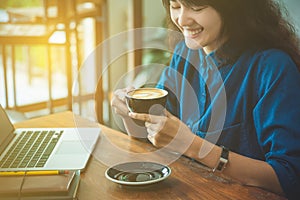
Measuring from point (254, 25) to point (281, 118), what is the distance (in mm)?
357

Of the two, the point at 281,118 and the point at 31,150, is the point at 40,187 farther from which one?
the point at 281,118

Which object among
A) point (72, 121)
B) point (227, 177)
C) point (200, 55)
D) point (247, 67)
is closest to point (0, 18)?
point (72, 121)

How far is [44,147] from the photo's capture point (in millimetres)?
1268

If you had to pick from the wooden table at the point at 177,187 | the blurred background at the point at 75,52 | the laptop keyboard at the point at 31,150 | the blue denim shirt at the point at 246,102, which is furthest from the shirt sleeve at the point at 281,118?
the blurred background at the point at 75,52

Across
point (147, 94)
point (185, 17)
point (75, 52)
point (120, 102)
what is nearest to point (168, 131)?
point (147, 94)

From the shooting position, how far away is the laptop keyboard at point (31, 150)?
3.75ft

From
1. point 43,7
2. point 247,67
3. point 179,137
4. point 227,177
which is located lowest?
point 227,177

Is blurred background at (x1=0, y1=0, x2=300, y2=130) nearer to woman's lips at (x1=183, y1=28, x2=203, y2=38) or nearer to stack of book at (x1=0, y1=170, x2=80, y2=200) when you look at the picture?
woman's lips at (x1=183, y1=28, x2=203, y2=38)

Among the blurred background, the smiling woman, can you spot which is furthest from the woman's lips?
the blurred background

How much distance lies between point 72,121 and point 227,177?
70 centimetres

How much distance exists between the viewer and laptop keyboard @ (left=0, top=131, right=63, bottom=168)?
1.14 meters

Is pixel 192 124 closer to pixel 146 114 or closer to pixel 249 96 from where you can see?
pixel 249 96

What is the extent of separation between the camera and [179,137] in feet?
3.54

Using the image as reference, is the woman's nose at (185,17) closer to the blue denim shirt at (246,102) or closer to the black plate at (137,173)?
the blue denim shirt at (246,102)
